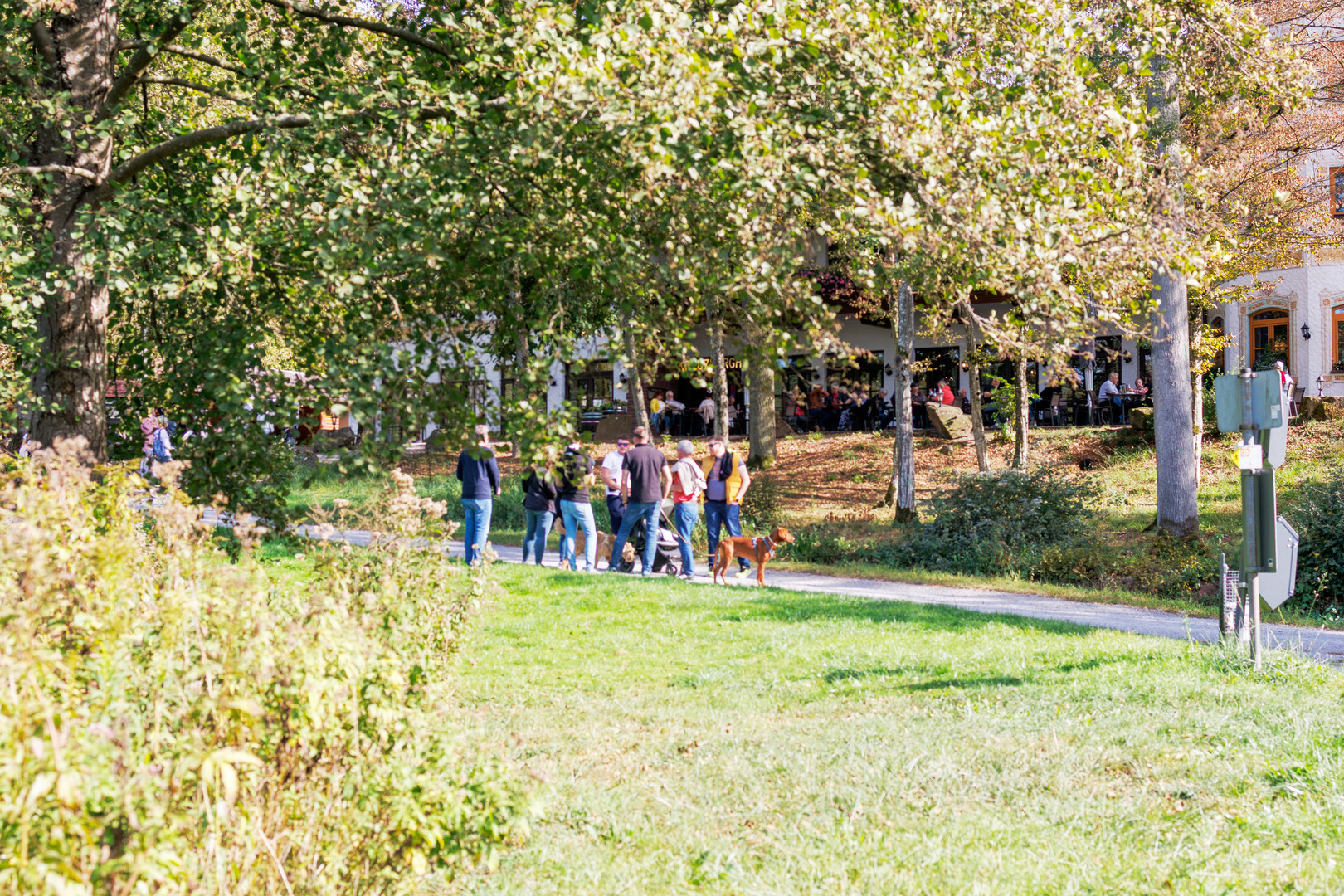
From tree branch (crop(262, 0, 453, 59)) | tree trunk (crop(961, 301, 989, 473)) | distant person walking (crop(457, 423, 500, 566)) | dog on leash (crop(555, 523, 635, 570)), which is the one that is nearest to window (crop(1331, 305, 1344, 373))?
tree trunk (crop(961, 301, 989, 473))

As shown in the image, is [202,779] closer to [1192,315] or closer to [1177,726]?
[1177,726]

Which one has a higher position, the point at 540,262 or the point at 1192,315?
the point at 1192,315

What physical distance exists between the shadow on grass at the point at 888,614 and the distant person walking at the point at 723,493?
2891 mm

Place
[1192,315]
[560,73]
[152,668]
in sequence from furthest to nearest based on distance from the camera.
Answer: [1192,315] < [560,73] < [152,668]

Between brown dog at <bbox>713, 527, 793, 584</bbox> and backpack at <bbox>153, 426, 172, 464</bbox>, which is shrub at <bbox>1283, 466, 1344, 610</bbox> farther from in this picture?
backpack at <bbox>153, 426, 172, 464</bbox>

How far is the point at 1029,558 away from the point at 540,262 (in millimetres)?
10381

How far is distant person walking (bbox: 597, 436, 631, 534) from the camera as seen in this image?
1412 cm

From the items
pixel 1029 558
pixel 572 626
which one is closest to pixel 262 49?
pixel 572 626

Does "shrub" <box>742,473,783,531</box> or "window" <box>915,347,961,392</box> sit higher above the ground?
"window" <box>915,347,961,392</box>

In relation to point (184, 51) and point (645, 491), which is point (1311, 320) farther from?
point (184, 51)

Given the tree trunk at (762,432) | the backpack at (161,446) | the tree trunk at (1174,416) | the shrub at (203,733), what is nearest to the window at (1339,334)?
the tree trunk at (762,432)

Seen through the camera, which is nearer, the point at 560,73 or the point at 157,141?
the point at 560,73

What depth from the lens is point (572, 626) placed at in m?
9.42

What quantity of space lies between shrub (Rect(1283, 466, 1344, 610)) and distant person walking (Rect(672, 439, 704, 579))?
6783 millimetres
